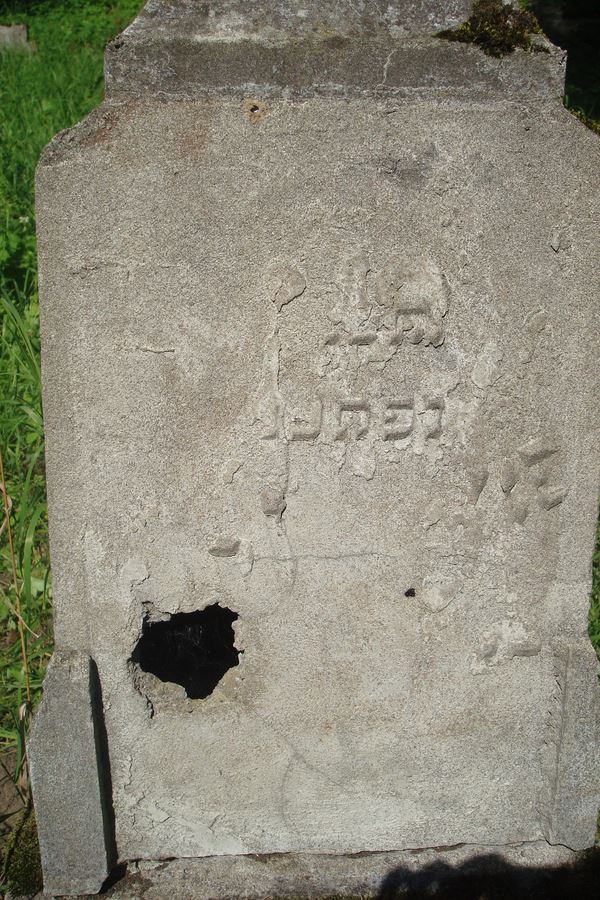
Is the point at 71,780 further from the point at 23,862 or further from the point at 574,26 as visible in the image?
the point at 574,26

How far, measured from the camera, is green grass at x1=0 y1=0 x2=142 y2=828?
2.60 metres

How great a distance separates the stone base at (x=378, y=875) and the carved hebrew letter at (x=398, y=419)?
1083 millimetres

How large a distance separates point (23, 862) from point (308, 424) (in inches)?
51.9

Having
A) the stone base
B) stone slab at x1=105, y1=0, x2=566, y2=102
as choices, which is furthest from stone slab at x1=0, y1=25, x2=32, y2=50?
the stone base

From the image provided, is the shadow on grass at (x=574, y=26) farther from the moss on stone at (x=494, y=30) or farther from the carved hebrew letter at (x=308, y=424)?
the carved hebrew letter at (x=308, y=424)

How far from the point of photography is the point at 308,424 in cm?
167

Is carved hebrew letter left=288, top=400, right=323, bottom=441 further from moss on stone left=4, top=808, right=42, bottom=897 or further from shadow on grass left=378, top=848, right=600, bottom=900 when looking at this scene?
moss on stone left=4, top=808, right=42, bottom=897

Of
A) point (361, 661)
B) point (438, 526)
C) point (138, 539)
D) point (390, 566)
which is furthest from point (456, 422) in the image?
point (138, 539)

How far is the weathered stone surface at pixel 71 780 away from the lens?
1.75 meters

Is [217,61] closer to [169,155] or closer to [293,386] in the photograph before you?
[169,155]

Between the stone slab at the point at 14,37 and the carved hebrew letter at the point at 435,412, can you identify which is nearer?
the carved hebrew letter at the point at 435,412

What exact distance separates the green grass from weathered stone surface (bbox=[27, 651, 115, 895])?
0.46 m

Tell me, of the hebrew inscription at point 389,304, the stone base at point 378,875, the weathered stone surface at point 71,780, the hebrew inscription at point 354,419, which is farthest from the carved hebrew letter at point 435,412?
the stone base at point 378,875

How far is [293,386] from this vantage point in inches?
64.7
